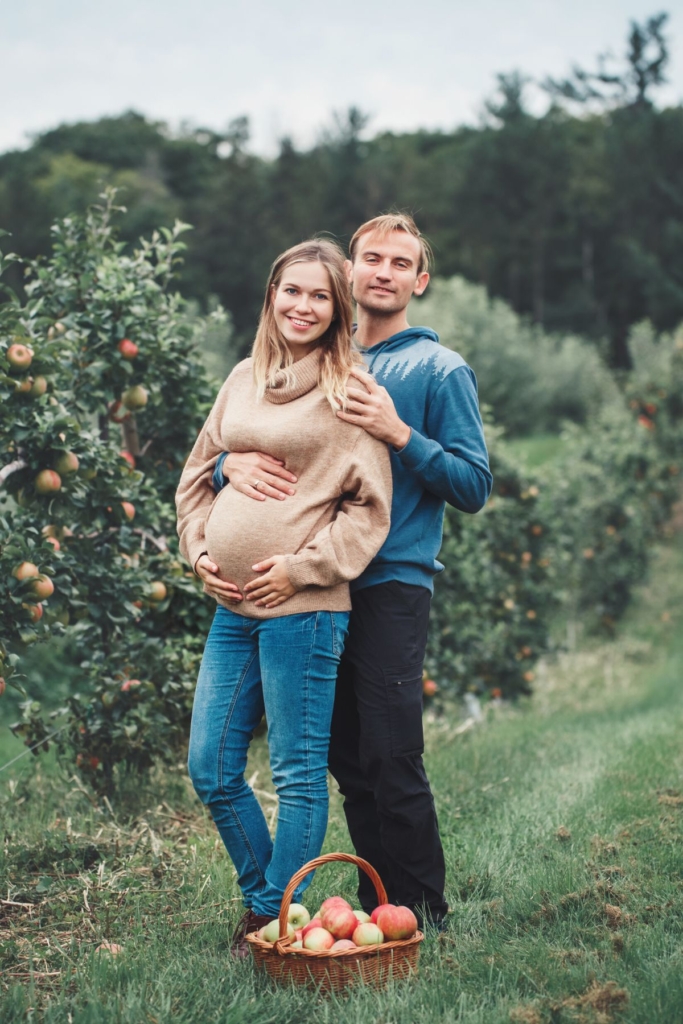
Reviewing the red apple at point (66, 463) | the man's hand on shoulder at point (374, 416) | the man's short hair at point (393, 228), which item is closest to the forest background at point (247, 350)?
the red apple at point (66, 463)

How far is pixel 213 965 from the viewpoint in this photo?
2631mm

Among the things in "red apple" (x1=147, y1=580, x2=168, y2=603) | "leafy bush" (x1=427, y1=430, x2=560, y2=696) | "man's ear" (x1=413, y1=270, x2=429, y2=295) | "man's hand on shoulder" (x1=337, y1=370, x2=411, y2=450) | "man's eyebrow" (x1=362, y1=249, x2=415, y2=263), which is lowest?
"leafy bush" (x1=427, y1=430, x2=560, y2=696)

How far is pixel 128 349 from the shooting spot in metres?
4.34

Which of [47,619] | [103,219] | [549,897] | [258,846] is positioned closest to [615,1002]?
[549,897]

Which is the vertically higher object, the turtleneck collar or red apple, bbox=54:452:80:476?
the turtleneck collar

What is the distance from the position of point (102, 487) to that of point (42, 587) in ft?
2.03

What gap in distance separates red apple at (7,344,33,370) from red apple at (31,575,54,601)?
0.76 m

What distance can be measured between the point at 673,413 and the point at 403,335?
44.2ft

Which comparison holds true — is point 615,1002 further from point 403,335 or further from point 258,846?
point 403,335

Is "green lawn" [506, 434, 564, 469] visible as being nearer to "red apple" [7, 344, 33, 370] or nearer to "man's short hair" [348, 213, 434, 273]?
"red apple" [7, 344, 33, 370]

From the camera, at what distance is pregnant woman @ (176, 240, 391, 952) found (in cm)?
268

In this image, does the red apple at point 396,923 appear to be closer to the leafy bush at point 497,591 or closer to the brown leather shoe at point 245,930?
the brown leather shoe at point 245,930

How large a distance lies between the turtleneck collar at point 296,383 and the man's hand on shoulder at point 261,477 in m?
0.17

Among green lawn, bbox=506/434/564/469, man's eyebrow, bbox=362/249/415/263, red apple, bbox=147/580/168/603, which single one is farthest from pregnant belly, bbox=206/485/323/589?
green lawn, bbox=506/434/564/469
